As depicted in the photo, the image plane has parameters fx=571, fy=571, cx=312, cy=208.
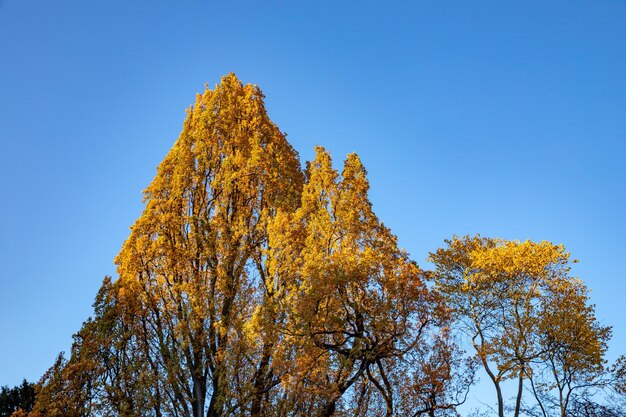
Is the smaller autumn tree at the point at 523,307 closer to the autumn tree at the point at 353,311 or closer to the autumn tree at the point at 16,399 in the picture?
the autumn tree at the point at 353,311

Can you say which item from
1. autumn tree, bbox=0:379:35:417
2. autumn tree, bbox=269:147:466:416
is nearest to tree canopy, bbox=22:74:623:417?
autumn tree, bbox=269:147:466:416

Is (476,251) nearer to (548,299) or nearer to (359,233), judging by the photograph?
(548,299)

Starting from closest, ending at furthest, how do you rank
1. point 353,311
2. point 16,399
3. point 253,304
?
1. point 353,311
2. point 253,304
3. point 16,399

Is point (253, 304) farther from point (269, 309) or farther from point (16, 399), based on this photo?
point (16, 399)

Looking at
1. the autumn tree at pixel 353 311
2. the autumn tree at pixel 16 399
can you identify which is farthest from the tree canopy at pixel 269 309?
the autumn tree at pixel 16 399

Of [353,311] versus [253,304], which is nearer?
[353,311]

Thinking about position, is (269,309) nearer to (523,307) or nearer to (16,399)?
(523,307)

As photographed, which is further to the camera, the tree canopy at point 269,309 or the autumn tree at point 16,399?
the autumn tree at point 16,399

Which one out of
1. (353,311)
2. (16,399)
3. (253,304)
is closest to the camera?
(353,311)

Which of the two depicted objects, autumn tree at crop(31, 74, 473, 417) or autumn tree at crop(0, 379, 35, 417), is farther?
autumn tree at crop(0, 379, 35, 417)

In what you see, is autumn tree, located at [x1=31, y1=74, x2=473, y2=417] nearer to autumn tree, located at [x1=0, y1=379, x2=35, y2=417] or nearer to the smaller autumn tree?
the smaller autumn tree

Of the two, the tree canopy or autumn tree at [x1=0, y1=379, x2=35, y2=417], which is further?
autumn tree at [x1=0, y1=379, x2=35, y2=417]

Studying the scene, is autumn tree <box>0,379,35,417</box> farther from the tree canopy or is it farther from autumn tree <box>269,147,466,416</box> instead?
autumn tree <box>269,147,466,416</box>

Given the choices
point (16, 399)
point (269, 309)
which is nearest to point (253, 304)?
point (269, 309)
